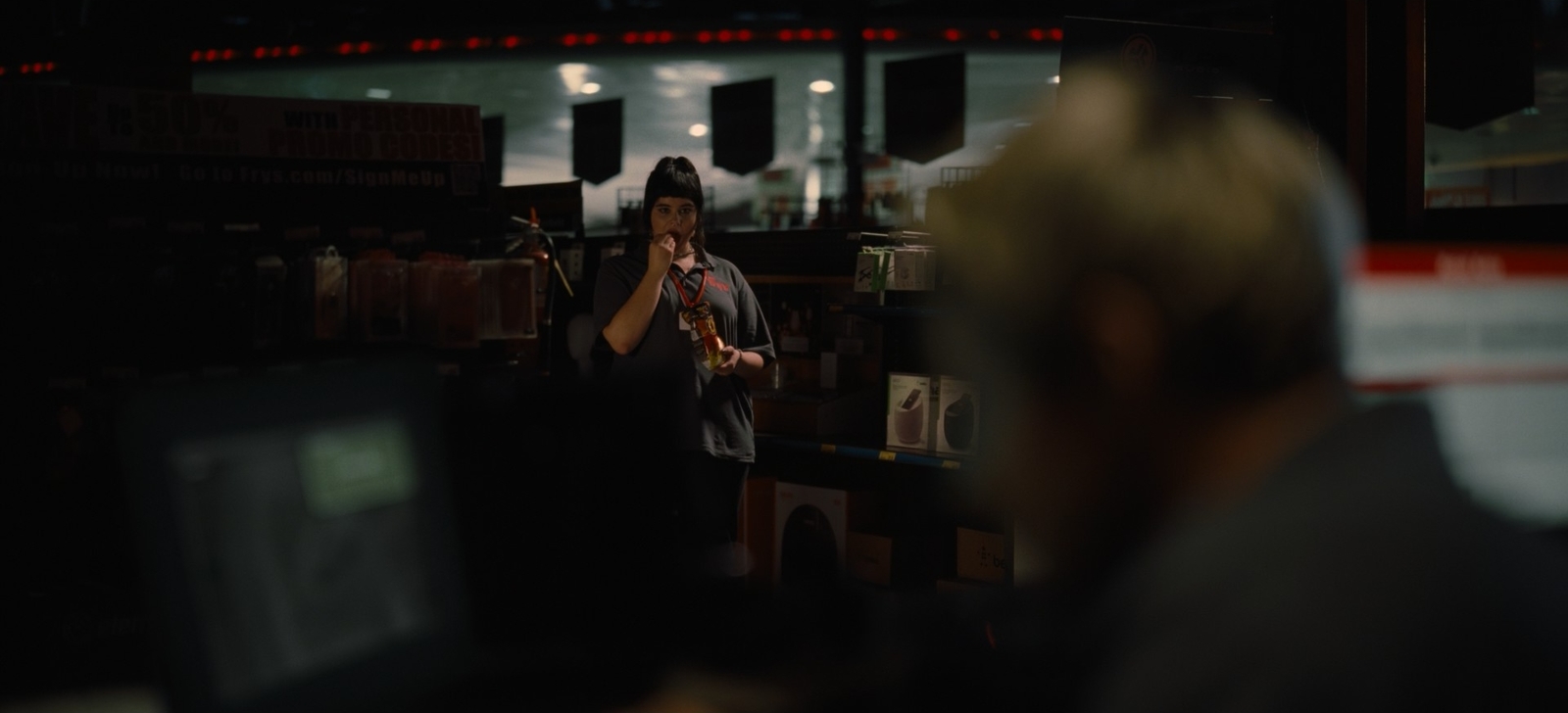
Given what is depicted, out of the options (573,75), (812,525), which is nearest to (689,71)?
(573,75)

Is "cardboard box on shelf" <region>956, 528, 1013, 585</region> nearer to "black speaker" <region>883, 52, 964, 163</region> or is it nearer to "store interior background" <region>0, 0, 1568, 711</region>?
"store interior background" <region>0, 0, 1568, 711</region>

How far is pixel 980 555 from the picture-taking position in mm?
3869

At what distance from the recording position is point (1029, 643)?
3.18ft

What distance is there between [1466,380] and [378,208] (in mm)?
2867

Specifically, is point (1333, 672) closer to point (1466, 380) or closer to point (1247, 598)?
point (1247, 598)

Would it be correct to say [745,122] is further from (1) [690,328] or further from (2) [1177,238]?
(2) [1177,238]

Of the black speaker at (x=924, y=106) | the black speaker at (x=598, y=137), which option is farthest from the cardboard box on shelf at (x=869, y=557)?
the black speaker at (x=598, y=137)

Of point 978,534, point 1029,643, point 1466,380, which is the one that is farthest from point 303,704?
point 978,534

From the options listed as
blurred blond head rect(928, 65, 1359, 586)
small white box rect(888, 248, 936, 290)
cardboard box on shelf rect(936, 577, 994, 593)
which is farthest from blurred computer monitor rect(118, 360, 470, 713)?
cardboard box on shelf rect(936, 577, 994, 593)

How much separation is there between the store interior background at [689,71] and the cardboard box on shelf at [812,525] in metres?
1.07

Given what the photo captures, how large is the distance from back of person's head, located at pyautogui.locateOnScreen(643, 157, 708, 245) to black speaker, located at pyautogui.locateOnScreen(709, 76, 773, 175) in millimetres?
2179

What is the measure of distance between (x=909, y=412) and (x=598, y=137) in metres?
2.95

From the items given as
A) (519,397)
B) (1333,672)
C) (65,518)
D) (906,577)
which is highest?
(519,397)

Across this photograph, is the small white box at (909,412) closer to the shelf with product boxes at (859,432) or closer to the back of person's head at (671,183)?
the shelf with product boxes at (859,432)
